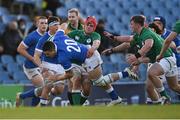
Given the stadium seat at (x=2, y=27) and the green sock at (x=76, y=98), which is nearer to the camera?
the green sock at (x=76, y=98)

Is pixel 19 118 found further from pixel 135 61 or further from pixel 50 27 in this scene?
pixel 50 27

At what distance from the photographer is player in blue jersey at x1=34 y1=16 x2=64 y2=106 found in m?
15.5

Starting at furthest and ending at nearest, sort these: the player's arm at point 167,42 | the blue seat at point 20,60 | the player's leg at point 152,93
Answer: the blue seat at point 20,60, the player's leg at point 152,93, the player's arm at point 167,42

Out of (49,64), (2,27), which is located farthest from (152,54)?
(2,27)

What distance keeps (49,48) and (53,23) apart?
1.34m

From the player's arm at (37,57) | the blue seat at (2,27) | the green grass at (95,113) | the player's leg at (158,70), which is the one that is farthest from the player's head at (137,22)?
the blue seat at (2,27)

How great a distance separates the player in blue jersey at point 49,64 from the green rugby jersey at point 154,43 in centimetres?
162

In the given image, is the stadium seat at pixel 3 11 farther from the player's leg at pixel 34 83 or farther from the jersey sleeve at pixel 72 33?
the jersey sleeve at pixel 72 33

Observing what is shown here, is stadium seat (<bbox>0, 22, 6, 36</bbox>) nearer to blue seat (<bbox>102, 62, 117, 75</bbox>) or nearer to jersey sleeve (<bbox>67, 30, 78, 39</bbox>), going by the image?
blue seat (<bbox>102, 62, 117, 75</bbox>)

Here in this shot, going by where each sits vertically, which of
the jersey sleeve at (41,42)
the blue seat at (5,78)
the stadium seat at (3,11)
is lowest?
the blue seat at (5,78)

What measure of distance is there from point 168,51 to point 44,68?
249cm

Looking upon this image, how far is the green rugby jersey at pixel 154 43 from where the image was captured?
14777mm

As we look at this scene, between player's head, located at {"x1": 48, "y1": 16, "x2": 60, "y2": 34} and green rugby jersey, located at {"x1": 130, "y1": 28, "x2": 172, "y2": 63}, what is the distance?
5.31 feet

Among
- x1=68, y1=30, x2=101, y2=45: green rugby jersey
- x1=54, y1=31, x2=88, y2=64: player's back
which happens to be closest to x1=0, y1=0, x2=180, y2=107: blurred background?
x1=68, y1=30, x2=101, y2=45: green rugby jersey
